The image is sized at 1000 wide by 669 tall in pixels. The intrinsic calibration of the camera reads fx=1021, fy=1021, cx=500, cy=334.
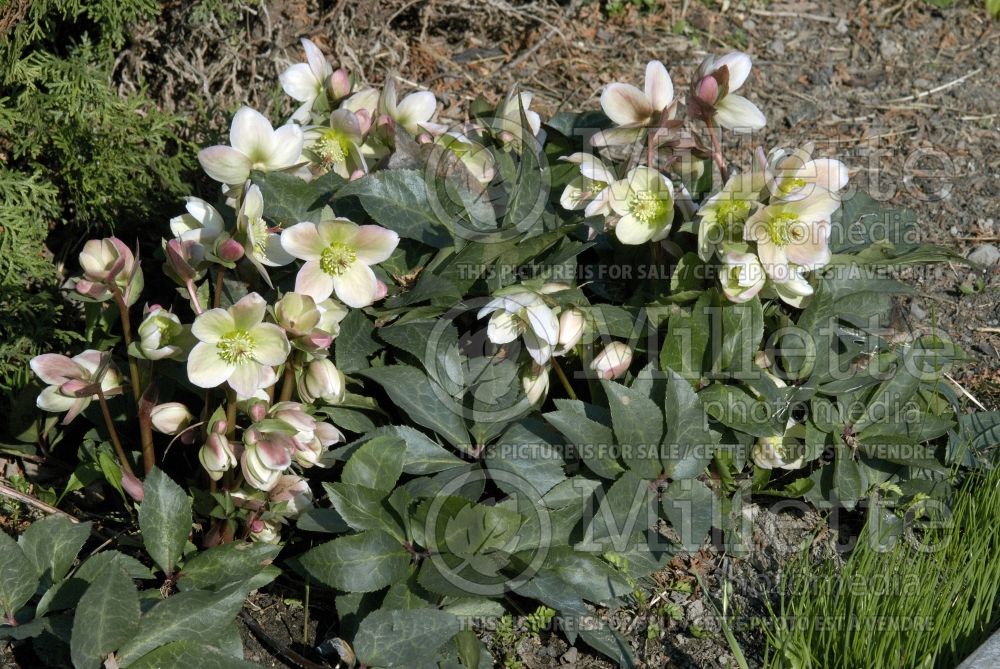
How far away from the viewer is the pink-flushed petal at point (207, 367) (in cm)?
148

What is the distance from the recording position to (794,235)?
1.65 meters

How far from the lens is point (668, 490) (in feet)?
5.54

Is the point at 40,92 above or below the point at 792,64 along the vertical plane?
above

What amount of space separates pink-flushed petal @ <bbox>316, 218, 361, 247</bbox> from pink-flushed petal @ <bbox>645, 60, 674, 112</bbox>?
551 millimetres

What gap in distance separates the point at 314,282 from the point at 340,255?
0.20 feet

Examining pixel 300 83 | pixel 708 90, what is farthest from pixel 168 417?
pixel 708 90

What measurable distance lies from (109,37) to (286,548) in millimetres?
1176

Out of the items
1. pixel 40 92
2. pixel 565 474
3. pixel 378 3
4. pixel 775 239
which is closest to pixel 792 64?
pixel 378 3

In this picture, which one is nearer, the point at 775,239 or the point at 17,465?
the point at 775,239

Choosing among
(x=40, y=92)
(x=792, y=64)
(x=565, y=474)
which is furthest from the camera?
(x=792, y=64)

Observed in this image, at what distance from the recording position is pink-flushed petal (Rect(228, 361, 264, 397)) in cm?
150

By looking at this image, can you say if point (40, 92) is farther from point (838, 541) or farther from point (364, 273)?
point (838, 541)

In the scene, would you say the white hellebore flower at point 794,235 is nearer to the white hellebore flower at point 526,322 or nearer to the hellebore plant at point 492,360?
the hellebore plant at point 492,360

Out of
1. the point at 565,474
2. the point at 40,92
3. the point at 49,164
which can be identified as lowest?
the point at 565,474
